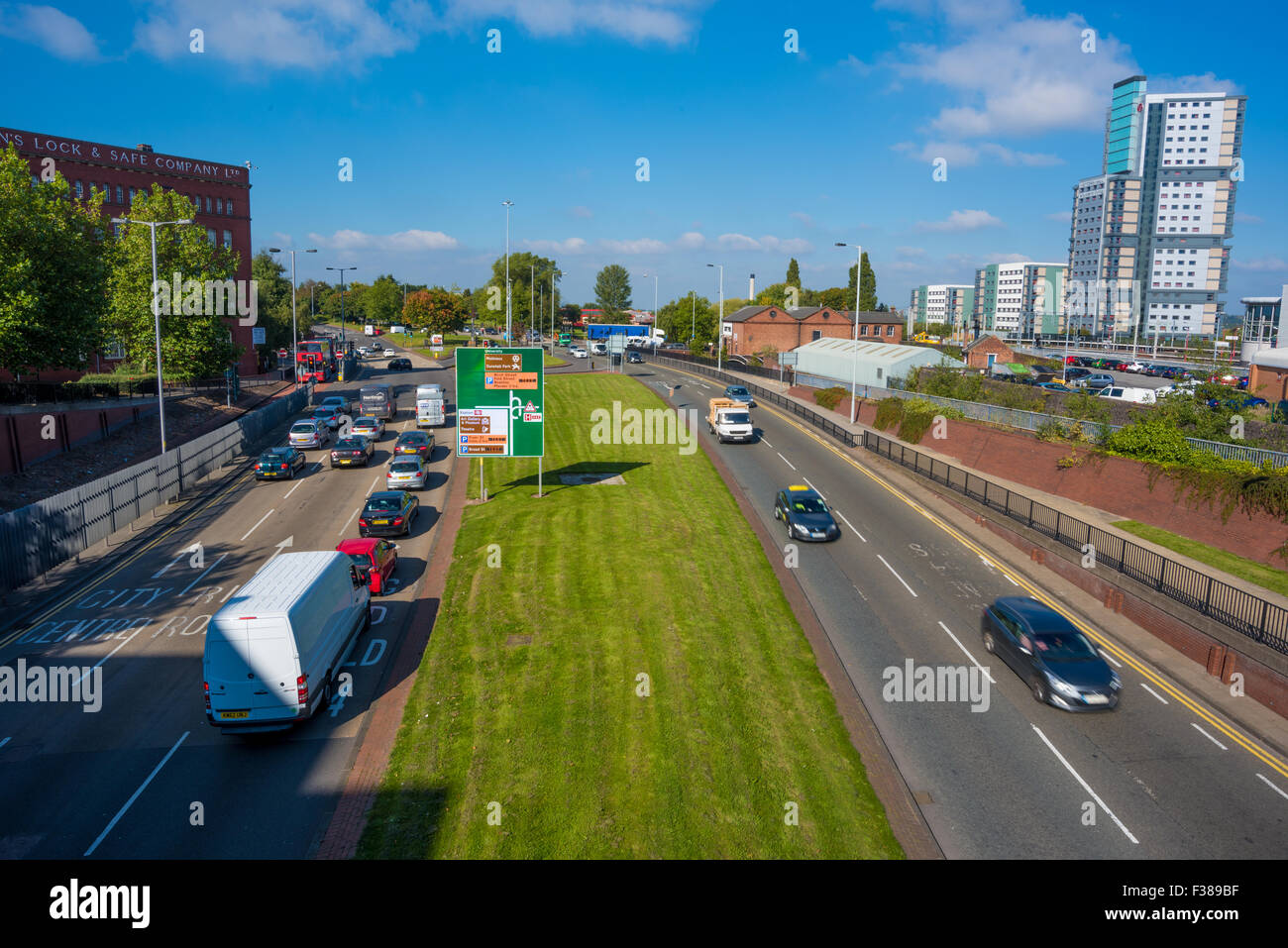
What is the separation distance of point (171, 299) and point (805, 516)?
44.2m

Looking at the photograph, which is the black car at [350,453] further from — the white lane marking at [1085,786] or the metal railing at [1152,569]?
the white lane marking at [1085,786]

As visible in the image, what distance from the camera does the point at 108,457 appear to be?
38.9 meters

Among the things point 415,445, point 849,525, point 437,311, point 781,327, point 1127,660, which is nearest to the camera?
point 1127,660

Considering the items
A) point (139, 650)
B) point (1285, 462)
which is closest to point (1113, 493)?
point (1285, 462)

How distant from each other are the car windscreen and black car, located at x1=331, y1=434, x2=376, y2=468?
3174 cm

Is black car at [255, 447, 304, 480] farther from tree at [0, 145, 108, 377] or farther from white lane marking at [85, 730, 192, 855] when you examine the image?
white lane marking at [85, 730, 192, 855]

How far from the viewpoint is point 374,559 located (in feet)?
76.6

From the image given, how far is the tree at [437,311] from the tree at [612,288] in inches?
2022

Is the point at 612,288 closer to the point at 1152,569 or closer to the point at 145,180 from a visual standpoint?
the point at 145,180

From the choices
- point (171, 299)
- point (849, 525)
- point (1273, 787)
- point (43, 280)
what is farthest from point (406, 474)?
point (1273, 787)

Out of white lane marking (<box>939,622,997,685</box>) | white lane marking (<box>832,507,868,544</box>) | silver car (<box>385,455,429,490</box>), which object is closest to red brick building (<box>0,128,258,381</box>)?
silver car (<box>385,455,429,490</box>)

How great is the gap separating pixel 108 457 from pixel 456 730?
3276cm

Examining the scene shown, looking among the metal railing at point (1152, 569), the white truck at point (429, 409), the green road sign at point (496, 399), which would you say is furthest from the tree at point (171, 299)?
the metal railing at point (1152, 569)
